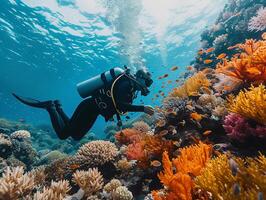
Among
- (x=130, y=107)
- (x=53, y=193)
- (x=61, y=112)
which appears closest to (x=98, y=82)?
(x=130, y=107)

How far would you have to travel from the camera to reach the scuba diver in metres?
5.89

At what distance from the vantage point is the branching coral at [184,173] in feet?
11.2

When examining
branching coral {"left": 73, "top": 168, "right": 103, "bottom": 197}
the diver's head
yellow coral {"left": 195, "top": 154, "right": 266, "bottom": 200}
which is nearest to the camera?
yellow coral {"left": 195, "top": 154, "right": 266, "bottom": 200}

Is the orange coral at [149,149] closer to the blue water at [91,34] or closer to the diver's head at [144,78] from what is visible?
the diver's head at [144,78]

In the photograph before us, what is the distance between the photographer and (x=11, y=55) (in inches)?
1407

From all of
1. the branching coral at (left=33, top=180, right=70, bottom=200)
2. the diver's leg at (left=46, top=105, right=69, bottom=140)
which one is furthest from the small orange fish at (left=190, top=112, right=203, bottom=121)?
the diver's leg at (left=46, top=105, right=69, bottom=140)

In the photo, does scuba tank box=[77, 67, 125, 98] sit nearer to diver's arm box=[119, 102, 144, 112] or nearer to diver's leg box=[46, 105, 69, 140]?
diver's arm box=[119, 102, 144, 112]

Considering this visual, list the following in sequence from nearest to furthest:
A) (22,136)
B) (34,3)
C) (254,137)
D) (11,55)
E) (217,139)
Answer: (254,137) < (217,139) < (22,136) < (34,3) < (11,55)

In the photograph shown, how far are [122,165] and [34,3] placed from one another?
2196cm

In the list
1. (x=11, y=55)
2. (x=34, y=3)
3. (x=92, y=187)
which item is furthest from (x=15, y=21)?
(x=92, y=187)

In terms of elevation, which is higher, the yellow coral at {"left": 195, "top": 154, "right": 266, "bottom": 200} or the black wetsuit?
the black wetsuit

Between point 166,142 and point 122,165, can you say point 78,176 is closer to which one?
point 122,165

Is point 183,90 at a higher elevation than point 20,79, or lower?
lower

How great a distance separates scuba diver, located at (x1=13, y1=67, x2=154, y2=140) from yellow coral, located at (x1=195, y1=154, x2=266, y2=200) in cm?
255
